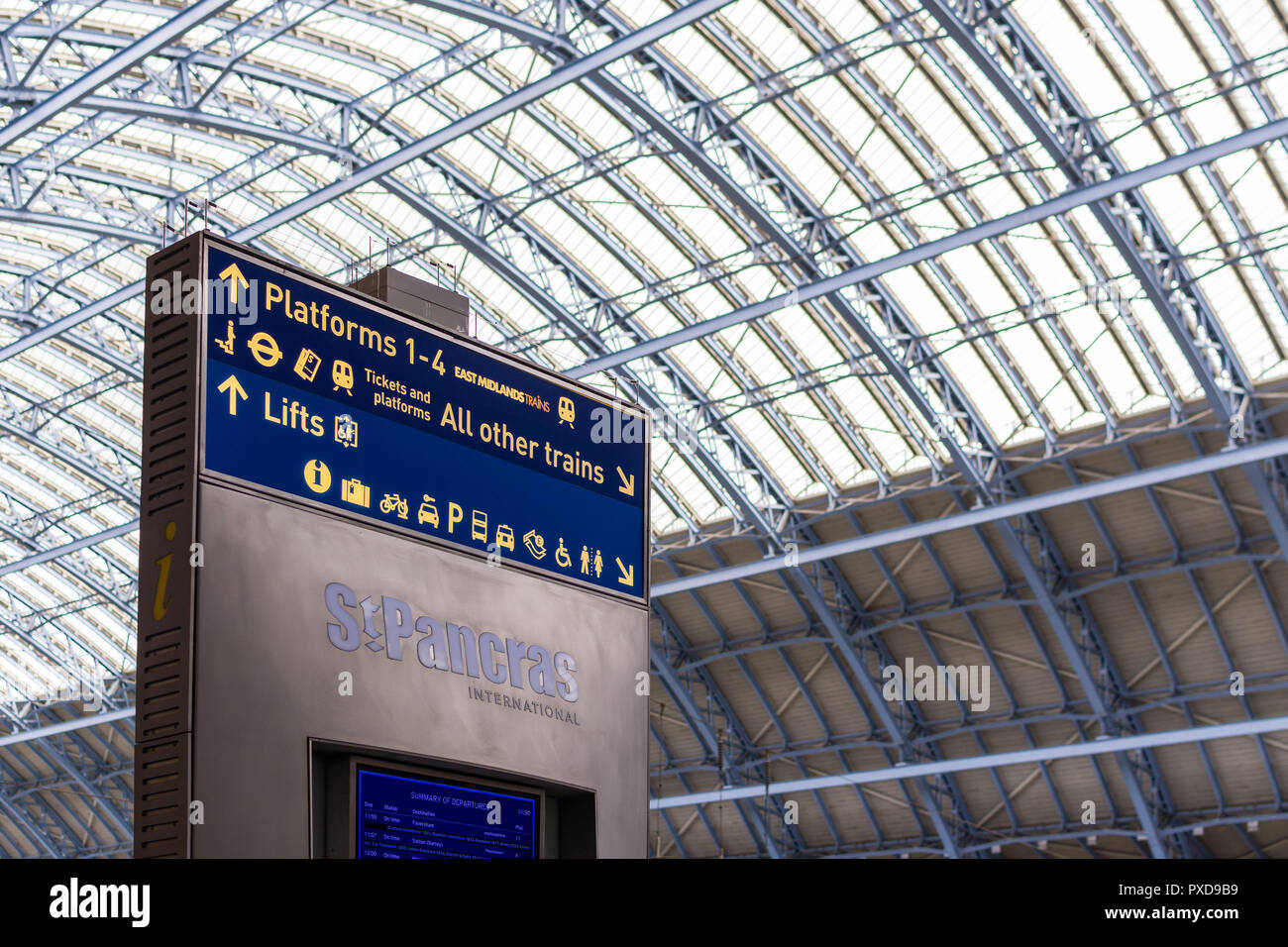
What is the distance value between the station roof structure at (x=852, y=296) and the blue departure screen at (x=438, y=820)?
1302 centimetres

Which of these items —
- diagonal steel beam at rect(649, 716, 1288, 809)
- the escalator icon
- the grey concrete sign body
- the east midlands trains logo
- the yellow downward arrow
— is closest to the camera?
the grey concrete sign body

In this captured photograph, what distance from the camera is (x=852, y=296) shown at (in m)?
32.1

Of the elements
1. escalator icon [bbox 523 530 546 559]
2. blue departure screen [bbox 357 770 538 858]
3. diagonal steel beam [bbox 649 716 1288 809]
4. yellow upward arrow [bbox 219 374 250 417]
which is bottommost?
blue departure screen [bbox 357 770 538 858]

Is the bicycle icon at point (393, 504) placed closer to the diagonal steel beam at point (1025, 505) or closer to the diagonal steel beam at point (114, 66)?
the diagonal steel beam at point (114, 66)

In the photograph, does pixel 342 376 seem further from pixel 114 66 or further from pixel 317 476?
pixel 114 66

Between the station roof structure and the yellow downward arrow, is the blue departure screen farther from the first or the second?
the station roof structure

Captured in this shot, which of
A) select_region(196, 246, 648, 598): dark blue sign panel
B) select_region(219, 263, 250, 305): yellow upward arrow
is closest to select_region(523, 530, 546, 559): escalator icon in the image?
select_region(196, 246, 648, 598): dark blue sign panel

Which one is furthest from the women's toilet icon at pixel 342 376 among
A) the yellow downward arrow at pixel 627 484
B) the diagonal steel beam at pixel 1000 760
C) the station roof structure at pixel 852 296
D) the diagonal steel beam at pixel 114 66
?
the diagonal steel beam at pixel 1000 760

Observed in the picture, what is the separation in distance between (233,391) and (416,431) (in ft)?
5.23

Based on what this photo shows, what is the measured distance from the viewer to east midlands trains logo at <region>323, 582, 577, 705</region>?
35.9ft

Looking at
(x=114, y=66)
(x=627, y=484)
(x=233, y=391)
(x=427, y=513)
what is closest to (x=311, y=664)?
(x=427, y=513)

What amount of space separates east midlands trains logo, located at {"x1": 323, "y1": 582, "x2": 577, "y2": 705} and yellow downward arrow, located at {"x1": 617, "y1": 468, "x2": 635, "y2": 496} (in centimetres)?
155

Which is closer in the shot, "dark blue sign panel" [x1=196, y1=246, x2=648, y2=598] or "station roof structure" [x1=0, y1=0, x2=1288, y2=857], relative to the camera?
"dark blue sign panel" [x1=196, y1=246, x2=648, y2=598]
